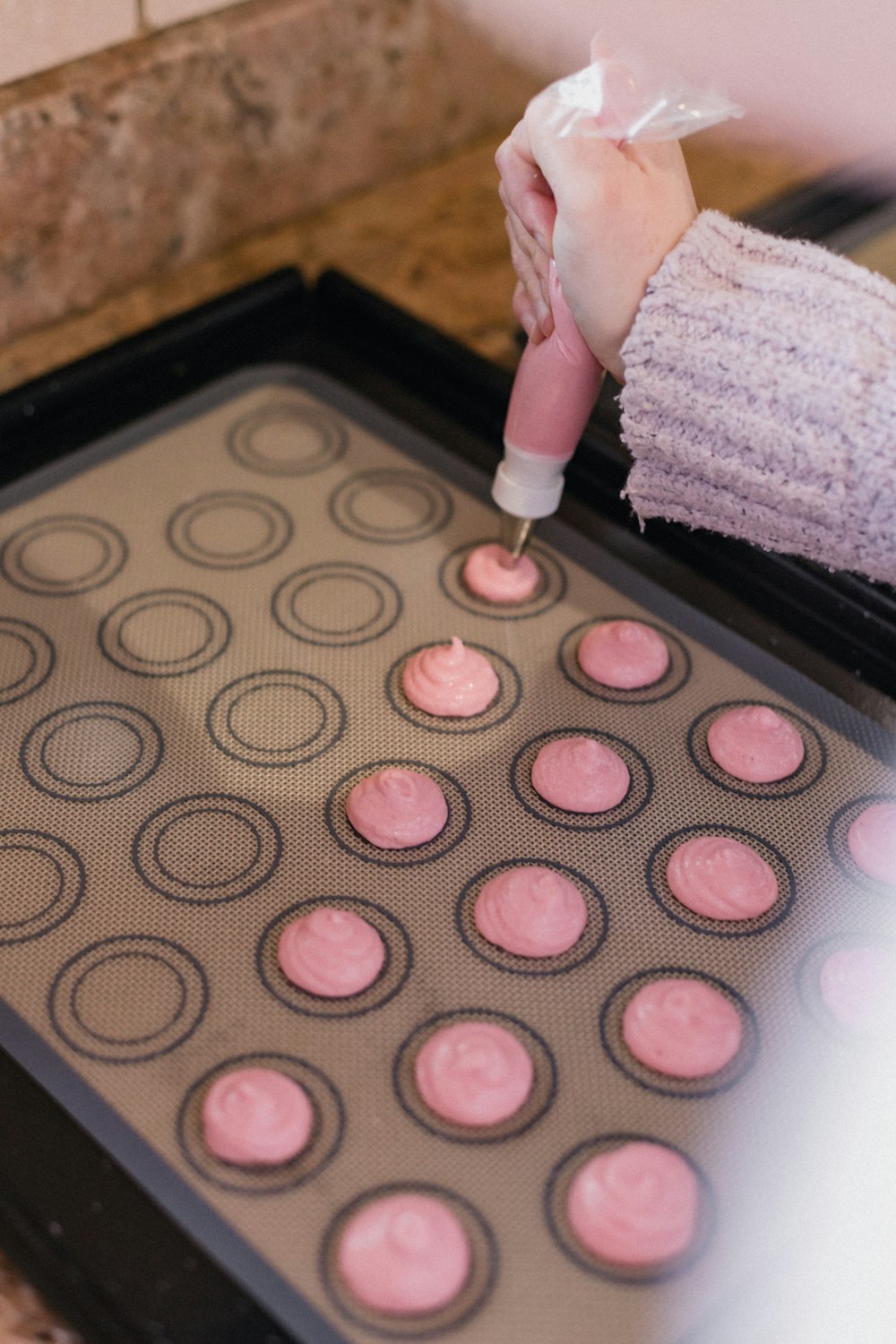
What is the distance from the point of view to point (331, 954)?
1.73ft

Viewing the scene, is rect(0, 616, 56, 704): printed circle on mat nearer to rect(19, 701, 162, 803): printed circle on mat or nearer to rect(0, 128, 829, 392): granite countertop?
rect(19, 701, 162, 803): printed circle on mat

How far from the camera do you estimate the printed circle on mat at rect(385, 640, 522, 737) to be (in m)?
0.63

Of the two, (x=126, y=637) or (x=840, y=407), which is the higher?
(x=840, y=407)

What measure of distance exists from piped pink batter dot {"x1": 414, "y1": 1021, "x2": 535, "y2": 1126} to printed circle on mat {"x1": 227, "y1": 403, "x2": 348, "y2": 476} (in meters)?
0.36

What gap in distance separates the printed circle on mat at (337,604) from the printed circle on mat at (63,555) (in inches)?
3.7

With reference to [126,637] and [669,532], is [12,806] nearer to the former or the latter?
[126,637]

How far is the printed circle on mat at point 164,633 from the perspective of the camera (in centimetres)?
65

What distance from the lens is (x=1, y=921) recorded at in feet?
1.78

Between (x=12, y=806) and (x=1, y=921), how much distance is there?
0.06 meters

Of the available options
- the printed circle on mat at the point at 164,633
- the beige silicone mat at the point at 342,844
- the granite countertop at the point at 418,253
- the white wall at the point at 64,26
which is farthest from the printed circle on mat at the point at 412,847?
the white wall at the point at 64,26

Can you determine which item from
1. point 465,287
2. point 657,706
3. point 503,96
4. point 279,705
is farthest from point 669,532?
point 503,96

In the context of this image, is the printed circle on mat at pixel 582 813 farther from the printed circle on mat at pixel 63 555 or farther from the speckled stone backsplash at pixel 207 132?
the speckled stone backsplash at pixel 207 132

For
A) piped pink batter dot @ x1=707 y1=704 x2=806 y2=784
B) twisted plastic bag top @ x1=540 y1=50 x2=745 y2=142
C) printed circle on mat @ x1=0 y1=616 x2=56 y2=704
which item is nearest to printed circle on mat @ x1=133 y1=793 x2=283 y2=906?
printed circle on mat @ x1=0 y1=616 x2=56 y2=704

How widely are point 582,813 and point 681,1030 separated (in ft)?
0.38
